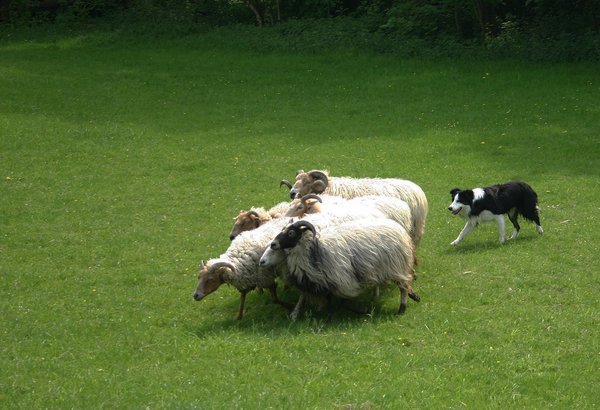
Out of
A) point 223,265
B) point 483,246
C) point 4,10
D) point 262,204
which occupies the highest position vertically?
point 223,265

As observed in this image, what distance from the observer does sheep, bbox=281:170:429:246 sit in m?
14.0

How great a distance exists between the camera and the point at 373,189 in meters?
14.5

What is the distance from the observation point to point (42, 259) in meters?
15.3

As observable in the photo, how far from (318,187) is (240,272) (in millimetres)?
3220

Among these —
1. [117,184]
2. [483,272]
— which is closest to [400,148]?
[117,184]

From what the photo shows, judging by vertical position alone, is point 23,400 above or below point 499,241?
above

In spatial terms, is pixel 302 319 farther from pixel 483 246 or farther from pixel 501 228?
pixel 501 228

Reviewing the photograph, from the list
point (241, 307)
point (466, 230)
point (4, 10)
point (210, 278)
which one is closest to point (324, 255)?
point (241, 307)

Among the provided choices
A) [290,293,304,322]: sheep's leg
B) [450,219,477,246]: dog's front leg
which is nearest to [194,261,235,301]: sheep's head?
[290,293,304,322]: sheep's leg

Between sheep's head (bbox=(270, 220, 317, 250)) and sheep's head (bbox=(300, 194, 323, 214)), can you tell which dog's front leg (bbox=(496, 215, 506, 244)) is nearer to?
sheep's head (bbox=(300, 194, 323, 214))

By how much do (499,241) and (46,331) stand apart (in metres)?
7.56

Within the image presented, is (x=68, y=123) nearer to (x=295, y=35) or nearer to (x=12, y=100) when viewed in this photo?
(x=12, y=100)

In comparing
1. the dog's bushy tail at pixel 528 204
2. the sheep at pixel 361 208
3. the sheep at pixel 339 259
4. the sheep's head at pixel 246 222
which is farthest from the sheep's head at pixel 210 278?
the dog's bushy tail at pixel 528 204

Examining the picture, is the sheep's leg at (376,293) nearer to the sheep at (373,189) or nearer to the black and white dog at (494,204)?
the sheep at (373,189)
